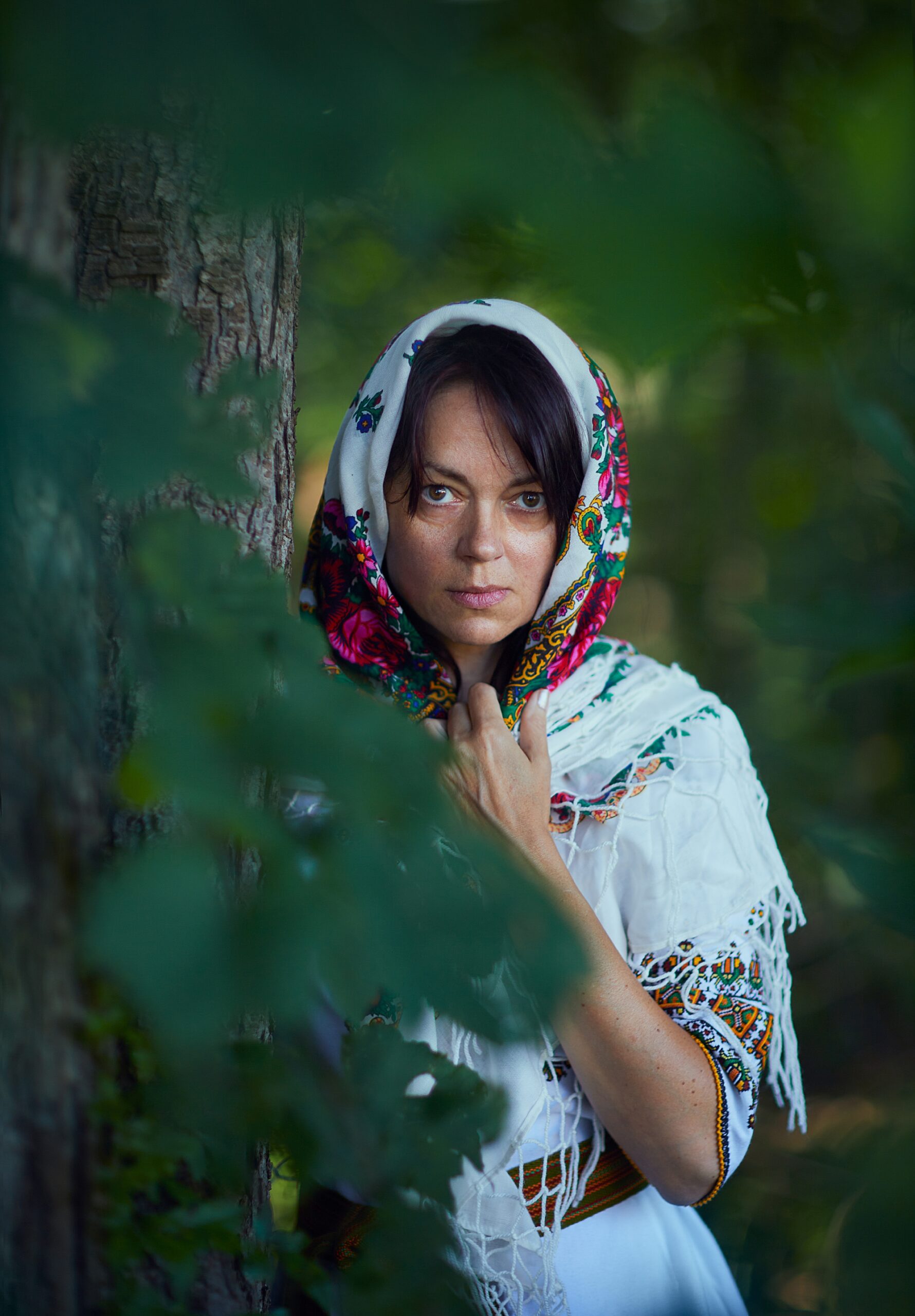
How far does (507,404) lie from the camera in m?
1.18

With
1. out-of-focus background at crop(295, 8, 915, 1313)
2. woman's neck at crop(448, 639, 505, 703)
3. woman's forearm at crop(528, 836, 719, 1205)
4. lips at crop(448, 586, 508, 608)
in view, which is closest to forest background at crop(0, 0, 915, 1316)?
out-of-focus background at crop(295, 8, 915, 1313)

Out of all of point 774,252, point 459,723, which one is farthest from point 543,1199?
point 774,252

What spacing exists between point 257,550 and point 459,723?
0.48 metres

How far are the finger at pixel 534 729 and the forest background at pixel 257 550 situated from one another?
475 mm

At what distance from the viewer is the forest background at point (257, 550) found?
0.95 feet

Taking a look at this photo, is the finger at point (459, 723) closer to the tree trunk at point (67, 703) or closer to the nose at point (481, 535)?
the nose at point (481, 535)

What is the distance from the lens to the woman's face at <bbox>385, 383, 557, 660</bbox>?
1182 millimetres

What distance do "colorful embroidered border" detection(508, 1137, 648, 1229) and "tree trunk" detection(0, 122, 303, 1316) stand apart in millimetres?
428

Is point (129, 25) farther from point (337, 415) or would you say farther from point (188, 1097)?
point (337, 415)

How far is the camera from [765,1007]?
49.1 inches

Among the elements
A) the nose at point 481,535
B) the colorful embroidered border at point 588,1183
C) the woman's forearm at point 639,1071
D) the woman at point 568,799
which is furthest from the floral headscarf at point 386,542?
the colorful embroidered border at point 588,1183

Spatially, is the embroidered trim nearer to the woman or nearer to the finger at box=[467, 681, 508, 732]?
the woman

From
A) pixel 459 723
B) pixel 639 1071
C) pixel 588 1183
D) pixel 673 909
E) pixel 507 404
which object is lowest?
pixel 588 1183

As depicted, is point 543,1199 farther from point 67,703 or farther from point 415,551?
point 67,703
